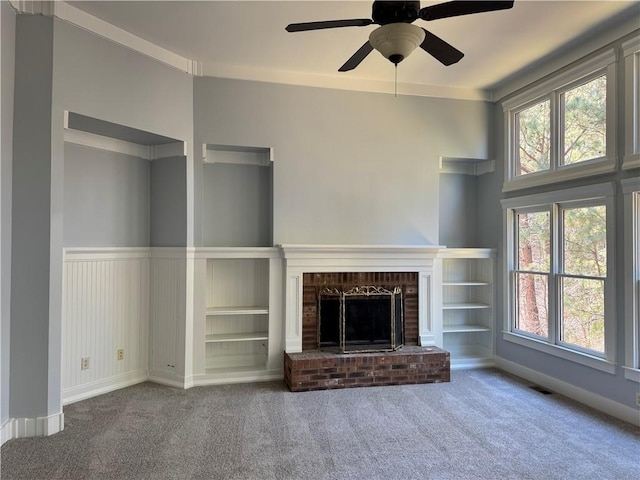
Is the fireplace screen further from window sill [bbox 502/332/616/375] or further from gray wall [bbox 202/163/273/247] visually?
window sill [bbox 502/332/616/375]

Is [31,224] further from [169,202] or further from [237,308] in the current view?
[237,308]

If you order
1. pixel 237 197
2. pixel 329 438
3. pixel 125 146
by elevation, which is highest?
pixel 125 146

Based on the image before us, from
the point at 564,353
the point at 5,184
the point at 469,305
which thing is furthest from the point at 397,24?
the point at 469,305

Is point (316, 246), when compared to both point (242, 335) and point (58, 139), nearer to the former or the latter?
point (242, 335)

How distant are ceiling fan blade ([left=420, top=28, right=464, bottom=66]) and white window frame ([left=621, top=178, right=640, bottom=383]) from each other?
1961 mm

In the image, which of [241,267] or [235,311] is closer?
[235,311]

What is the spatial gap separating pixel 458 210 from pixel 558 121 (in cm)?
161

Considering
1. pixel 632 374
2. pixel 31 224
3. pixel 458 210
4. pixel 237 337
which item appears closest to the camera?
pixel 31 224

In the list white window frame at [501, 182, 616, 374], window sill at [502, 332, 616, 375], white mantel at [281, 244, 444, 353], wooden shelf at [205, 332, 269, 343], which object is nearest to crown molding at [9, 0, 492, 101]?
white window frame at [501, 182, 616, 374]

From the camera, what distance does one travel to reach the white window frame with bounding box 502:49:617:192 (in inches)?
136

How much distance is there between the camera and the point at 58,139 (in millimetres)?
3131

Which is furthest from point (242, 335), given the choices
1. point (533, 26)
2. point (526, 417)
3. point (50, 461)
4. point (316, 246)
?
point (533, 26)

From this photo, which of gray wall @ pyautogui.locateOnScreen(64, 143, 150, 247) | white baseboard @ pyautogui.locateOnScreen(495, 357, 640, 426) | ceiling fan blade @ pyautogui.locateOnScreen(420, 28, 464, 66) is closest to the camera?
ceiling fan blade @ pyautogui.locateOnScreen(420, 28, 464, 66)

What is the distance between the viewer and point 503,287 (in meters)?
4.84
